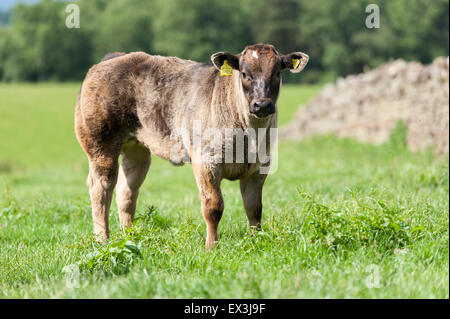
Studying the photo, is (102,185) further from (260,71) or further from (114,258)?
(260,71)

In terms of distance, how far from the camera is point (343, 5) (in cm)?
5606

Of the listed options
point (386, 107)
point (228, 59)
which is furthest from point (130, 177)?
point (386, 107)

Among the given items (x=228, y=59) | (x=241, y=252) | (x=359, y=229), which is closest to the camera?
(x=359, y=229)

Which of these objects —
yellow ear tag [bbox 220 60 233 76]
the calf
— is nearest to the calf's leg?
the calf

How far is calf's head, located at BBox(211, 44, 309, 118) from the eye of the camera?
209 inches

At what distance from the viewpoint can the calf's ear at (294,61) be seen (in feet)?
18.9

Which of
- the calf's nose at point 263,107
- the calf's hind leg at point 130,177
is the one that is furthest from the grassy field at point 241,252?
the calf's nose at point 263,107

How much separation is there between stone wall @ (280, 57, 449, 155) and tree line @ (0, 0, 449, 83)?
2462cm

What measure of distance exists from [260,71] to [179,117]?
126 centimetres

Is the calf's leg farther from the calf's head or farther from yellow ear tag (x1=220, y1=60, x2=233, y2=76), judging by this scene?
yellow ear tag (x1=220, y1=60, x2=233, y2=76)

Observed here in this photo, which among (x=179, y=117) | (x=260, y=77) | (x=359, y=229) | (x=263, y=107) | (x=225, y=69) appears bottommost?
(x=359, y=229)

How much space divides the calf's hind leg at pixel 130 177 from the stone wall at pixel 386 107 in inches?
308

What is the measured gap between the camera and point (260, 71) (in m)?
5.50
